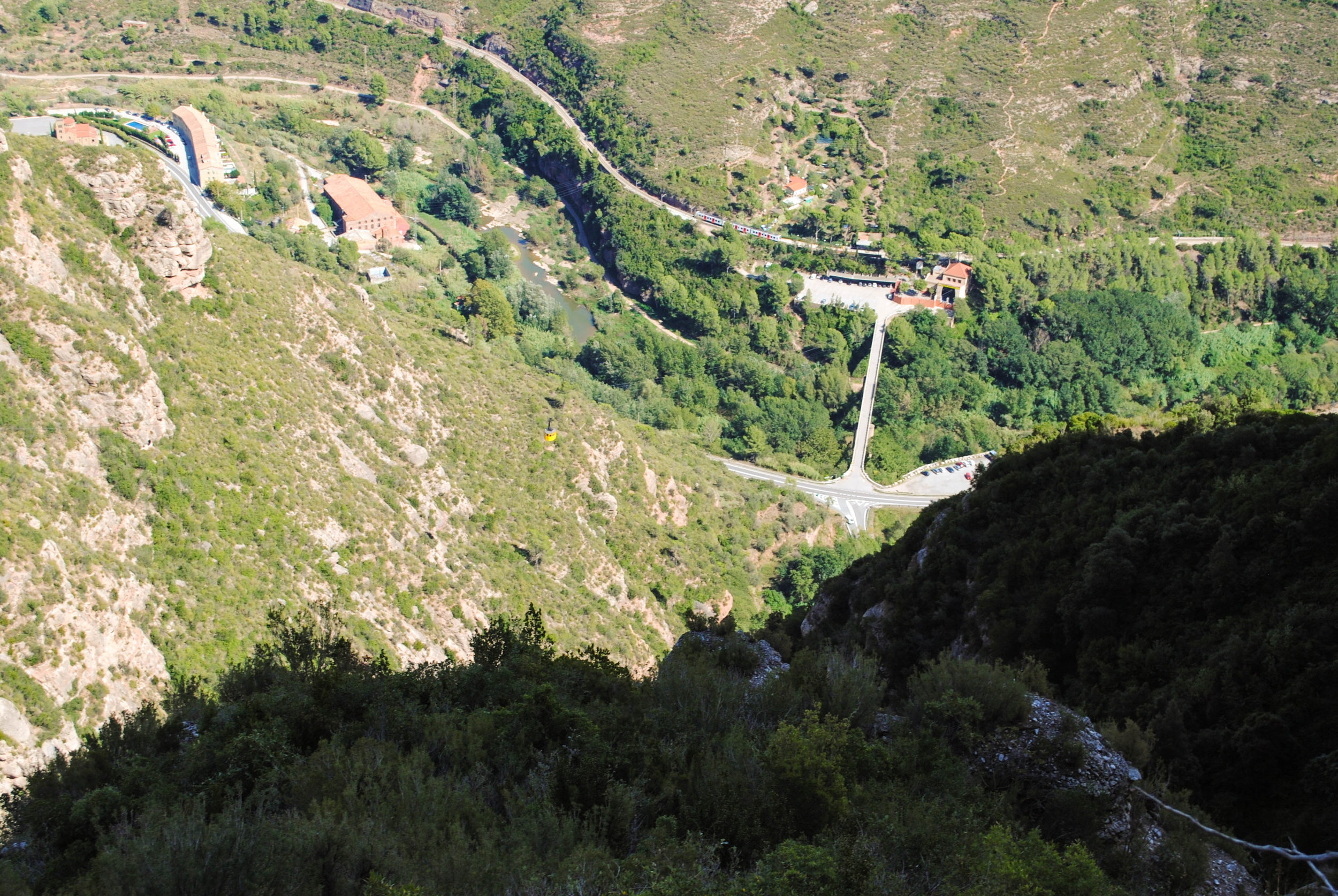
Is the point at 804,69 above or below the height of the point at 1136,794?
above

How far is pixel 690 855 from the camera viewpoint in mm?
13141

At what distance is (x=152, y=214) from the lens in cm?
3538

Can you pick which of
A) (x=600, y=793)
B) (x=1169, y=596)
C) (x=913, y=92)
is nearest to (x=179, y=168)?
(x=600, y=793)

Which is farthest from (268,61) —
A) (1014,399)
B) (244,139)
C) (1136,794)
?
(1136,794)

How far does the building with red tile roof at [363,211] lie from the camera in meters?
80.6

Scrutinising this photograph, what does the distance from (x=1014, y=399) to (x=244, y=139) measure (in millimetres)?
75767

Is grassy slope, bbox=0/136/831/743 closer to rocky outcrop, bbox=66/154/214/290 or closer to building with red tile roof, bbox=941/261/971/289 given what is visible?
rocky outcrop, bbox=66/154/214/290

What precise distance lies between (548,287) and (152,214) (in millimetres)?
55479

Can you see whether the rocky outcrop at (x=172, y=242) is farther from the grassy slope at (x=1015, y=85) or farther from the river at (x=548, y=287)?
the grassy slope at (x=1015, y=85)

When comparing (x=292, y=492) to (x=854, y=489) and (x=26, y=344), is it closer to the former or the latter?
(x=26, y=344)

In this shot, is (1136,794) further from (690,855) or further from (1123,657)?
(690,855)

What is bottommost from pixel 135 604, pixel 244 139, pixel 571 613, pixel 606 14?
pixel 571 613

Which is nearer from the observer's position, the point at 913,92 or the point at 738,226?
the point at 738,226

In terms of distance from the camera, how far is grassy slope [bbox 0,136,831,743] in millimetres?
25125
